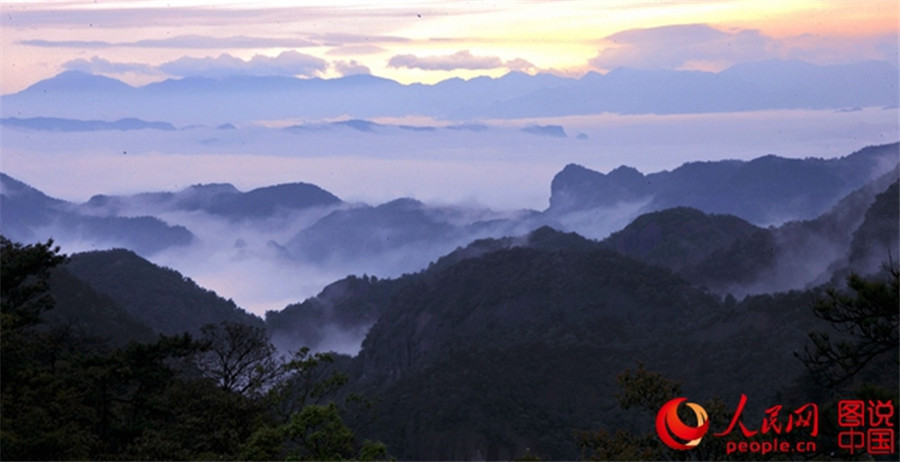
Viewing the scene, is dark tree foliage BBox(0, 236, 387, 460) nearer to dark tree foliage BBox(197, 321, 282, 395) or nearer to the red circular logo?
dark tree foliage BBox(197, 321, 282, 395)

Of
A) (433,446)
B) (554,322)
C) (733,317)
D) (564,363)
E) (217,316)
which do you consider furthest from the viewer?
(217,316)

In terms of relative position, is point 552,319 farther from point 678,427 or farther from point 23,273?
point 678,427

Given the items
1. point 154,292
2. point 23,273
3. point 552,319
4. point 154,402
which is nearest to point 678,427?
point 154,402

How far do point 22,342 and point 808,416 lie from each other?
74.3ft

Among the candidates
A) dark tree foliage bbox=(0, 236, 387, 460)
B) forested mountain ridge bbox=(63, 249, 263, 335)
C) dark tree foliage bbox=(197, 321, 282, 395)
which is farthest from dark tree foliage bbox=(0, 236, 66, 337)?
forested mountain ridge bbox=(63, 249, 263, 335)

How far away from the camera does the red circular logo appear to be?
24.0 meters

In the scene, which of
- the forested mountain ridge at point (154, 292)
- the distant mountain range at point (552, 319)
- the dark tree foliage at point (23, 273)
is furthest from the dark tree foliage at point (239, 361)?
the forested mountain ridge at point (154, 292)

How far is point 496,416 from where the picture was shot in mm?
77188

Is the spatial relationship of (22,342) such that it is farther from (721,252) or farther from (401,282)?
(401,282)

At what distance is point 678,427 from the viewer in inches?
968

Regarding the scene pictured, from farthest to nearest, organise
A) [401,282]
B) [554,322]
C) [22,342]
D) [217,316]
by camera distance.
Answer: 1. [401,282]
2. [217,316]
3. [554,322]
4. [22,342]

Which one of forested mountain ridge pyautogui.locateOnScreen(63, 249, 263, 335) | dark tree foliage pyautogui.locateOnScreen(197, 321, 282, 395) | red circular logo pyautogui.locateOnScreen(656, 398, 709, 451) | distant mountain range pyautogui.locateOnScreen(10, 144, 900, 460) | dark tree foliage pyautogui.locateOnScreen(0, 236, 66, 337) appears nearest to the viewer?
red circular logo pyautogui.locateOnScreen(656, 398, 709, 451)

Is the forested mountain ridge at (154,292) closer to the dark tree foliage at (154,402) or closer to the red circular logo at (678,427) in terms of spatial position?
the dark tree foliage at (154,402)

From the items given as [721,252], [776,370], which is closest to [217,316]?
[721,252]
